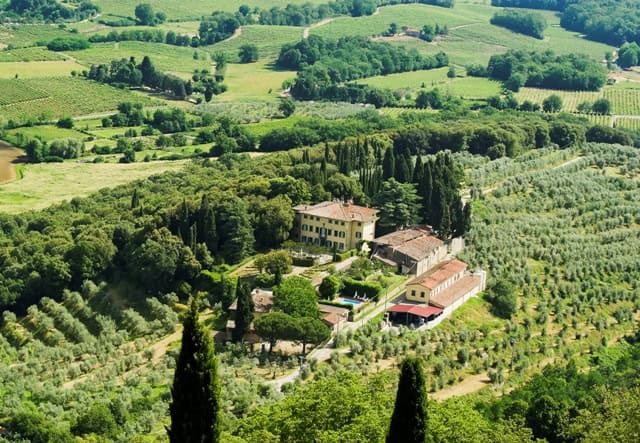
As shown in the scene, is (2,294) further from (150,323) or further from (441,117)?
(441,117)

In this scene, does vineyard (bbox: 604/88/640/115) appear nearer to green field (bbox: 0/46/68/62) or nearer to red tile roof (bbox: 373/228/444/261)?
red tile roof (bbox: 373/228/444/261)

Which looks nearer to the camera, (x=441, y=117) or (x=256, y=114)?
(x=441, y=117)

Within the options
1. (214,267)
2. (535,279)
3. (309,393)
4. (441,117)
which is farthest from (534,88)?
(309,393)

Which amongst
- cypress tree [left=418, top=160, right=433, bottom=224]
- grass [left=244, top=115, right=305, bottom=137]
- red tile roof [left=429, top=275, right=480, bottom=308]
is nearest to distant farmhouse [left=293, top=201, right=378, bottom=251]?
cypress tree [left=418, top=160, right=433, bottom=224]

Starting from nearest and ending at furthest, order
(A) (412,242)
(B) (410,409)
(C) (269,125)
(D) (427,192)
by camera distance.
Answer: (B) (410,409), (A) (412,242), (D) (427,192), (C) (269,125)

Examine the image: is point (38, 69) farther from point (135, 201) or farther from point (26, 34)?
point (135, 201)

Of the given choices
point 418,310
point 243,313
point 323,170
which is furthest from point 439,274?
point 323,170

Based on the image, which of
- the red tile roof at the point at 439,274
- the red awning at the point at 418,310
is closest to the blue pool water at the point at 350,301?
the red awning at the point at 418,310
